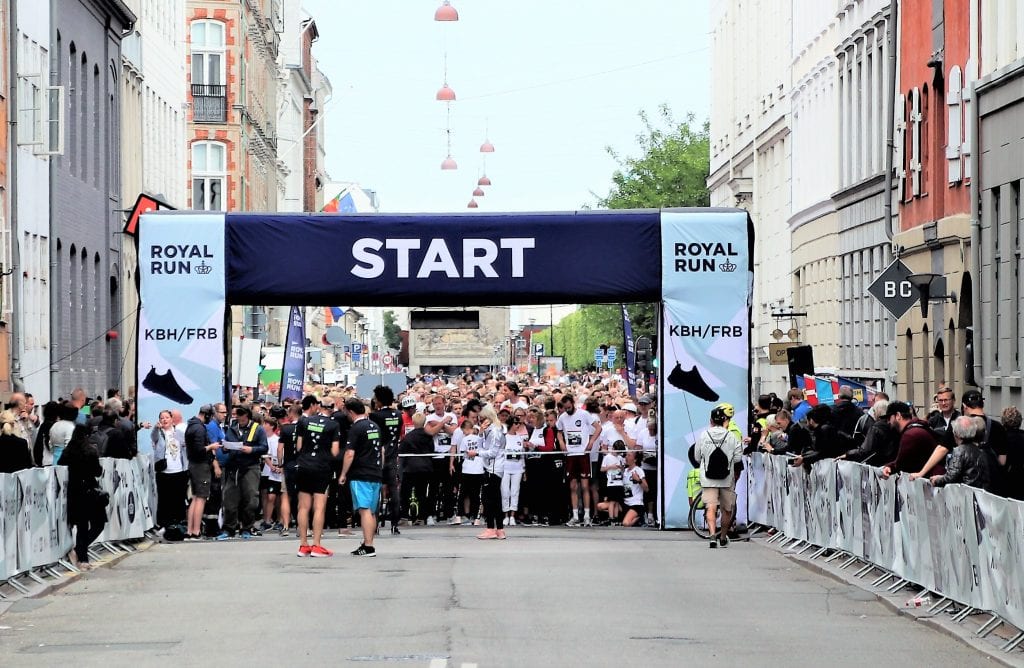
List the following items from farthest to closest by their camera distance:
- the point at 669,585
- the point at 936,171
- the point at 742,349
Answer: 1. the point at 936,171
2. the point at 742,349
3. the point at 669,585

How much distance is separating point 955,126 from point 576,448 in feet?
28.3

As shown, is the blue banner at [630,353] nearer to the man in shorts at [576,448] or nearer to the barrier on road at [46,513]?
the man in shorts at [576,448]

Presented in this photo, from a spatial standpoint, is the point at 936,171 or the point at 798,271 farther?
the point at 798,271

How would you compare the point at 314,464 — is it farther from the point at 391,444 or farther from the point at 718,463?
the point at 718,463

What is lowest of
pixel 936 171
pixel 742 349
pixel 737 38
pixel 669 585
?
pixel 669 585

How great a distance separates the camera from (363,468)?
24.8 m

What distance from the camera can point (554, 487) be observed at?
105 ft

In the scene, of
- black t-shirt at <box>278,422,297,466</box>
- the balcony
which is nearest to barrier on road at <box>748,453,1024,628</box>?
black t-shirt at <box>278,422,297,466</box>

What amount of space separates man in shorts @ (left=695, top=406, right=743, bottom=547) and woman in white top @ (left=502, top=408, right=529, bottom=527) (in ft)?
18.4

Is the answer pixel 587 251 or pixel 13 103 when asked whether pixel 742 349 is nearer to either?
pixel 587 251

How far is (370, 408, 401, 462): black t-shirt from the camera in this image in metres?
29.1

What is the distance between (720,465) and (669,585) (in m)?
5.93

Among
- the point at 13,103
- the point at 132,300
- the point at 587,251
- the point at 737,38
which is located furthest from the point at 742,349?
the point at 737,38

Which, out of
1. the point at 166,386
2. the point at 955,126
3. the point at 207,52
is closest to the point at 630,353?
the point at 955,126
